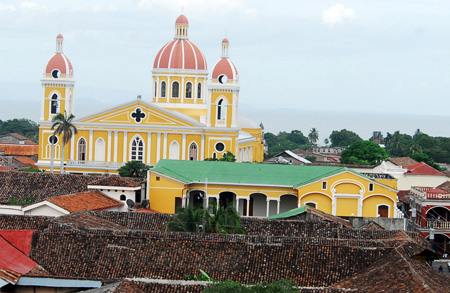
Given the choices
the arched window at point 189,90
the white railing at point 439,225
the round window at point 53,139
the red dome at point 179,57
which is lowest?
the white railing at point 439,225

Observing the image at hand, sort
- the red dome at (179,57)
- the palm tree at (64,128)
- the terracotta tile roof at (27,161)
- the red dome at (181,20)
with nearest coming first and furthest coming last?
the palm tree at (64,128) → the red dome at (179,57) → the red dome at (181,20) → the terracotta tile roof at (27,161)

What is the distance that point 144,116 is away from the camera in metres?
67.7

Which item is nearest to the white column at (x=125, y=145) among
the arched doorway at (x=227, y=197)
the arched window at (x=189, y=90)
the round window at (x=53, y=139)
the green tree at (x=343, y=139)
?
the round window at (x=53, y=139)

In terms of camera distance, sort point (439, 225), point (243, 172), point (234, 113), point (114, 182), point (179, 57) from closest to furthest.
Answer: point (439, 225)
point (114, 182)
point (243, 172)
point (234, 113)
point (179, 57)

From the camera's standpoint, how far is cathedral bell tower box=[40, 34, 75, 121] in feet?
229

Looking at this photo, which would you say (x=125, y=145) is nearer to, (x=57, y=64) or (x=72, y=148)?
(x=72, y=148)

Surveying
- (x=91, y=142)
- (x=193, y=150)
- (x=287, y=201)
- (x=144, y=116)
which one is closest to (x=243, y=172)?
(x=287, y=201)

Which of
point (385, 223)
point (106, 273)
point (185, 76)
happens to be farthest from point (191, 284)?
point (185, 76)

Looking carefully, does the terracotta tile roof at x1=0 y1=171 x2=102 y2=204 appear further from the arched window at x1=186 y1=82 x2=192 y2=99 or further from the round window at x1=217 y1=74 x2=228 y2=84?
the arched window at x1=186 y1=82 x2=192 y2=99

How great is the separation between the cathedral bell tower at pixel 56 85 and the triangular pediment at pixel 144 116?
3.45 m

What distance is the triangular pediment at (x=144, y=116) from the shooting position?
221 feet

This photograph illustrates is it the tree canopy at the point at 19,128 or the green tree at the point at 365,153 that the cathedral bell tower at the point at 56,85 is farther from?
the tree canopy at the point at 19,128

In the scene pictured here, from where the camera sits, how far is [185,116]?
222ft

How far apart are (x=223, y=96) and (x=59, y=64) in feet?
38.3
